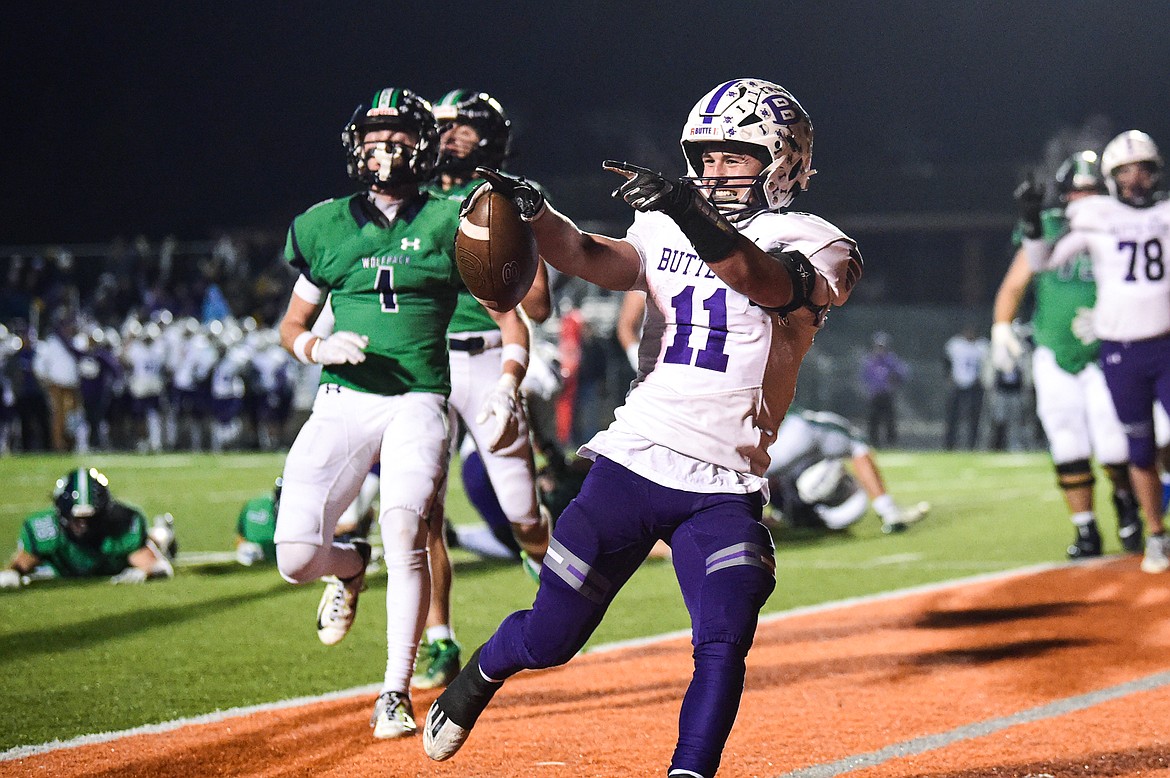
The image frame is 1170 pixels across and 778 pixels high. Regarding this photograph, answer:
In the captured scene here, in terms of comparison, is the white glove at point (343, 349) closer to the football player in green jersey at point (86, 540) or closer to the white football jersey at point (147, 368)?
the football player in green jersey at point (86, 540)

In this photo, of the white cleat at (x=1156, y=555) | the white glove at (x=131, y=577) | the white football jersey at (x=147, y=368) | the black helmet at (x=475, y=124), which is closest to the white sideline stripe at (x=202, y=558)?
the white glove at (x=131, y=577)

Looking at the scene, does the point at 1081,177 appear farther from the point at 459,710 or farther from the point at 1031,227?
the point at 459,710

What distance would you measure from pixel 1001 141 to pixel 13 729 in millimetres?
28854

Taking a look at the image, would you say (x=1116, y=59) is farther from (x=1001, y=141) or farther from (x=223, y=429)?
(x=223, y=429)

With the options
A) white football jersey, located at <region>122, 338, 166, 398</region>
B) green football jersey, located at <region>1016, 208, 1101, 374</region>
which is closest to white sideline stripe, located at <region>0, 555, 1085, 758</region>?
green football jersey, located at <region>1016, 208, 1101, 374</region>

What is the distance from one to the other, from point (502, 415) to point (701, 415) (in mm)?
1166

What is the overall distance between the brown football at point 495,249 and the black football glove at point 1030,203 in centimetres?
500

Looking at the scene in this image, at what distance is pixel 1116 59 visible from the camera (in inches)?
1186

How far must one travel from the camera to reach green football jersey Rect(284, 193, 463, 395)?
4.88 meters

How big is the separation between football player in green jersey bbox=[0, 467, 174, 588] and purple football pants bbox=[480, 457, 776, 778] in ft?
16.7

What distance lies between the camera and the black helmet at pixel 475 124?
19.7 feet

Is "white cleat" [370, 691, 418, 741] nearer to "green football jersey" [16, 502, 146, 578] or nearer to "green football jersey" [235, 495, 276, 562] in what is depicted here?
"green football jersey" [16, 502, 146, 578]

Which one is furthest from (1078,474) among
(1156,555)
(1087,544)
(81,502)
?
(81,502)

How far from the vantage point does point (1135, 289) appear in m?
7.90
